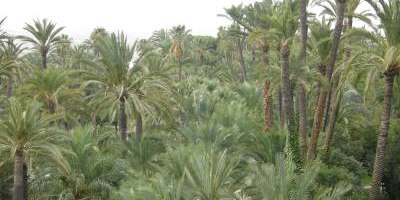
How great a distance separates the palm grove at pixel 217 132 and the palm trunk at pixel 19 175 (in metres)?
0.04

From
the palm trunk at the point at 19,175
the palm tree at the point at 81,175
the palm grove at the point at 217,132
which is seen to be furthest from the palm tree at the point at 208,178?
the palm tree at the point at 81,175

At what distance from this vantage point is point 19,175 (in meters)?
15.8

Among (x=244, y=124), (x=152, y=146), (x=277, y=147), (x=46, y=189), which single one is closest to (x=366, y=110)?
(x=244, y=124)

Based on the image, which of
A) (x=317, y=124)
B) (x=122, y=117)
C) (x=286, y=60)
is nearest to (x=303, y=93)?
(x=317, y=124)

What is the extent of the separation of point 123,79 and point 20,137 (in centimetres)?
739

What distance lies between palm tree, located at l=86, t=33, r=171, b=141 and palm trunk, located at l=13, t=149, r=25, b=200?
669 centimetres

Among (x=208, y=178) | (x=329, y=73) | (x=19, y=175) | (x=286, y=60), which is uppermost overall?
(x=286, y=60)

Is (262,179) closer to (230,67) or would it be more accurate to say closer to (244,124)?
→ (244,124)

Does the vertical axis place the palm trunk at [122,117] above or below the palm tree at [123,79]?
below

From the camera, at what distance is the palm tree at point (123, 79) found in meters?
22.0

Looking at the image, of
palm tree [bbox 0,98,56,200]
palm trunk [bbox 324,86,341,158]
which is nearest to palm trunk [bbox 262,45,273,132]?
palm trunk [bbox 324,86,341,158]

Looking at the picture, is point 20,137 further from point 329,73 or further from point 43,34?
point 43,34

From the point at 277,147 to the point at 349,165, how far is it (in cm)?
617

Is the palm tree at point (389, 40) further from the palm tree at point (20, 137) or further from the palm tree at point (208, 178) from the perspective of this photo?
the palm tree at point (20, 137)
